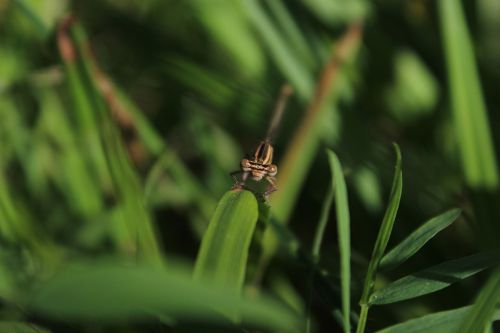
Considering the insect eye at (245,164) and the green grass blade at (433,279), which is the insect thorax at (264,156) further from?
the green grass blade at (433,279)

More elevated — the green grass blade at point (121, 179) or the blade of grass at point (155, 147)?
the blade of grass at point (155, 147)

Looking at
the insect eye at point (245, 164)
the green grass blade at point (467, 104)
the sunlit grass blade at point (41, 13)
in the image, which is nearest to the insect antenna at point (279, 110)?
the green grass blade at point (467, 104)

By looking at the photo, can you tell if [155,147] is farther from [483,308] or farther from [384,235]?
[483,308]

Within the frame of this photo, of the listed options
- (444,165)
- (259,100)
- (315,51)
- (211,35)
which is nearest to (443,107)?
(444,165)

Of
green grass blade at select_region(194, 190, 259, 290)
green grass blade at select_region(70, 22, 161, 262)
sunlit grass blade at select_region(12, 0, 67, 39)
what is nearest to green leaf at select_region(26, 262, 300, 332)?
green grass blade at select_region(194, 190, 259, 290)

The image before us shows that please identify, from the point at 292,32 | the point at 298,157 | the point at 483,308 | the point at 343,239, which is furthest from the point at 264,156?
the point at 292,32

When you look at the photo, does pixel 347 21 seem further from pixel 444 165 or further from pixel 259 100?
pixel 444 165

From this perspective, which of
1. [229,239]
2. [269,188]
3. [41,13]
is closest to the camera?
[229,239]
